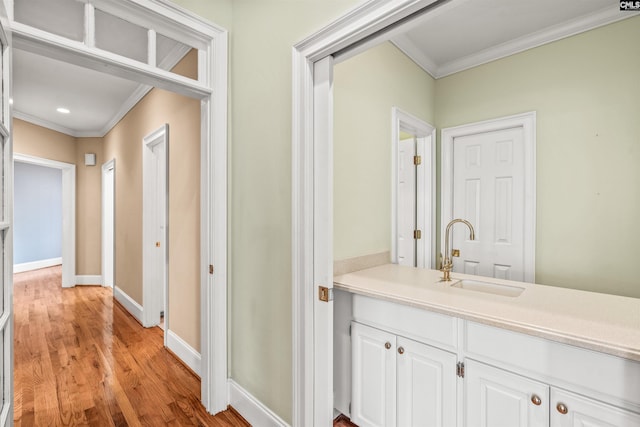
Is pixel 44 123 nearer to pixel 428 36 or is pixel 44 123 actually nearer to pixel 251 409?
pixel 251 409

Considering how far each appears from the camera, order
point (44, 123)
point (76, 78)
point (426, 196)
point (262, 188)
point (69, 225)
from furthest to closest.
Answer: point (69, 225) → point (44, 123) → point (76, 78) → point (426, 196) → point (262, 188)

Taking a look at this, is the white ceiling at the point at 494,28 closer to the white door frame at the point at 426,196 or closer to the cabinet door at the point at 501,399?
the white door frame at the point at 426,196

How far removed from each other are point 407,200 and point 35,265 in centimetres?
800

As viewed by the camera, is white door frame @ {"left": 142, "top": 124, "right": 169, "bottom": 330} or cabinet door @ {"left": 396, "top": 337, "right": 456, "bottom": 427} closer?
cabinet door @ {"left": 396, "top": 337, "right": 456, "bottom": 427}

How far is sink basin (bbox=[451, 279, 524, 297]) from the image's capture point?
1711mm

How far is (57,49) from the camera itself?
4.43 ft

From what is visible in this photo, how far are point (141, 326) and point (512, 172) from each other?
13.1ft

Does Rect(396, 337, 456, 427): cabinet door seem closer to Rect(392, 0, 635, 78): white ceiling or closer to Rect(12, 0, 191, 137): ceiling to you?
Rect(392, 0, 635, 78): white ceiling

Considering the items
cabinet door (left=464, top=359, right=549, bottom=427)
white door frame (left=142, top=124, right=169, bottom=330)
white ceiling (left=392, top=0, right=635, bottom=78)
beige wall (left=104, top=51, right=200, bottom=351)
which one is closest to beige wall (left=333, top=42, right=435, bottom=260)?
white ceiling (left=392, top=0, right=635, bottom=78)

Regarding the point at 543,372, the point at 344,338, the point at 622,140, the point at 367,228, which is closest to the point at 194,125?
the point at 367,228

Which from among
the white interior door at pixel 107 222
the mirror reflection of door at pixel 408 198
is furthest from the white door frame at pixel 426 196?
the white interior door at pixel 107 222

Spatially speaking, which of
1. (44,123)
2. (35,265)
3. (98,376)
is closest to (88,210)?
(44,123)

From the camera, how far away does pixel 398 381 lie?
1501 mm

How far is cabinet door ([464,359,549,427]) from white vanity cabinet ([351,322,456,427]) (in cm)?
7
